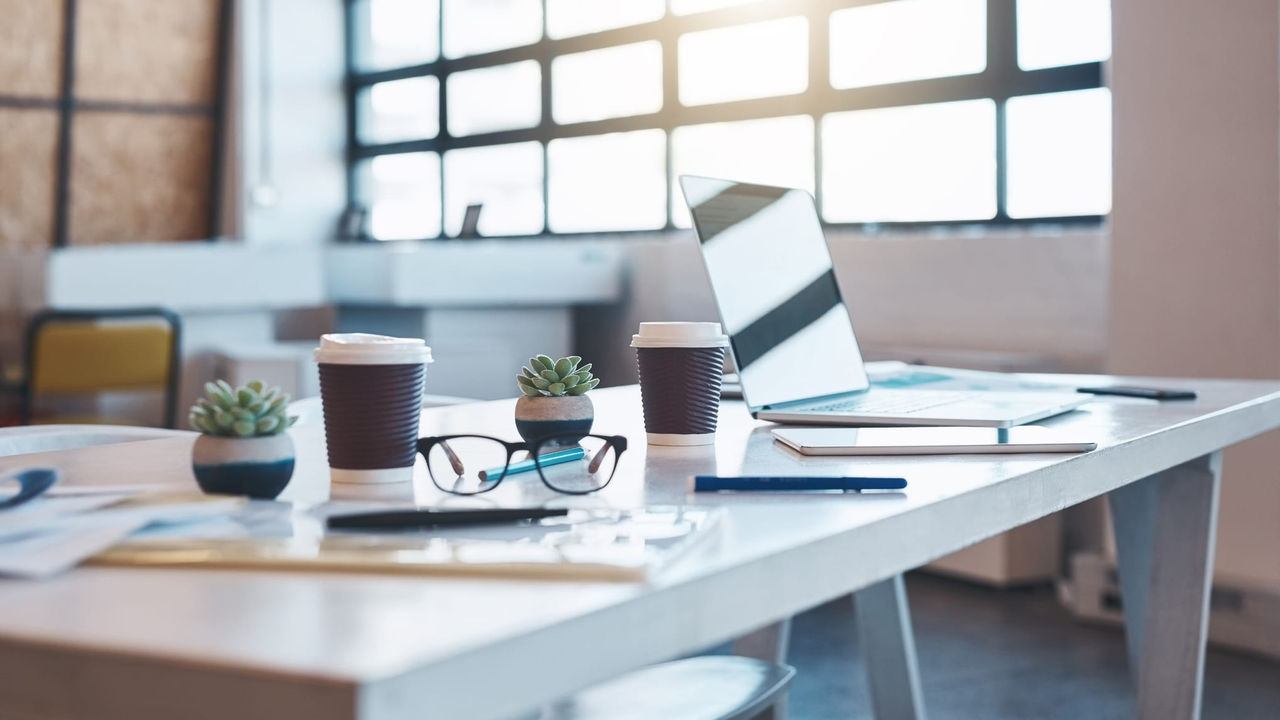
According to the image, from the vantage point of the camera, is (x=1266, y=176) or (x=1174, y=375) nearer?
(x=1266, y=176)

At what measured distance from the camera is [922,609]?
9.64 feet

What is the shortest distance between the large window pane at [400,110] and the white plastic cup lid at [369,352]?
457 centimetres

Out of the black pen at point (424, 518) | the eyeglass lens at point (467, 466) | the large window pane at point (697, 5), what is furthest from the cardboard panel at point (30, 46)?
the black pen at point (424, 518)

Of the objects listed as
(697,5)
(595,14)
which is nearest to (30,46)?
(595,14)

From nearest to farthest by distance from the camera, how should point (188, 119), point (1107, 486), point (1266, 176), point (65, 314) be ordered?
point (1107, 486)
point (1266, 176)
point (65, 314)
point (188, 119)

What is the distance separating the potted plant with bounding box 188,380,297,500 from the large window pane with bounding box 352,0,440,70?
470 cm

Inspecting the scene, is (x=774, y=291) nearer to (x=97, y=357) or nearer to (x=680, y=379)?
(x=680, y=379)

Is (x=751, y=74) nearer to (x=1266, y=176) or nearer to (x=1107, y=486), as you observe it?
(x=1266, y=176)

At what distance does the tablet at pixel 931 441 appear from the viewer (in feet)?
2.96

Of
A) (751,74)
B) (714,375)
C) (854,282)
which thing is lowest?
(714,375)

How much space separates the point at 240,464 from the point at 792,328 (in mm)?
664

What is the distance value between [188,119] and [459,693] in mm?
5781

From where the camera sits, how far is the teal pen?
2.69ft

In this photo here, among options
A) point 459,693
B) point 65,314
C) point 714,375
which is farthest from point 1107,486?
point 65,314
